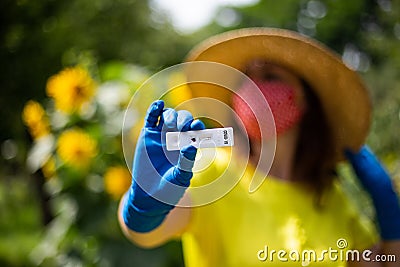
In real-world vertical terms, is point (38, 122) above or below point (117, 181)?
above

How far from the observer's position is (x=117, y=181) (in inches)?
83.6

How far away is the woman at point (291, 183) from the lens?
1020 mm

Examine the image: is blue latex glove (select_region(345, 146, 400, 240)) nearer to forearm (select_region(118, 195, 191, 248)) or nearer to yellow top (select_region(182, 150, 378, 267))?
yellow top (select_region(182, 150, 378, 267))

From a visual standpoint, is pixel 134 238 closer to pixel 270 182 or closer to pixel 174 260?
pixel 270 182

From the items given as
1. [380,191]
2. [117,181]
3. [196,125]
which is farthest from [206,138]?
[117,181]

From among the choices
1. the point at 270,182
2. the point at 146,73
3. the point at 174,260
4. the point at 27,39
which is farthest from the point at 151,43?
the point at 270,182

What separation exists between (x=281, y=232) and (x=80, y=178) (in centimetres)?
131

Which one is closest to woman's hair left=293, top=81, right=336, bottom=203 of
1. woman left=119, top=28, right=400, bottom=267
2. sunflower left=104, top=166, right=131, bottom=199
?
woman left=119, top=28, right=400, bottom=267

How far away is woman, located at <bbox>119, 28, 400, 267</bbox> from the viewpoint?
1020 mm

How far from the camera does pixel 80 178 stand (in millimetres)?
2248

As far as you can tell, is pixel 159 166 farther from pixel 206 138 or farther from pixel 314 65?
pixel 314 65

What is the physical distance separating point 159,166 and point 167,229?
183 mm

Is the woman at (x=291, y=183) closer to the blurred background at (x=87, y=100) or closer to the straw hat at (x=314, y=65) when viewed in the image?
the straw hat at (x=314, y=65)

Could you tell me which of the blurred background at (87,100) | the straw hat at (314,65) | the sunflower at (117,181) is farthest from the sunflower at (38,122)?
the straw hat at (314,65)
